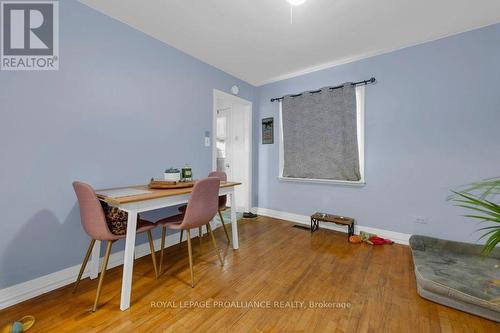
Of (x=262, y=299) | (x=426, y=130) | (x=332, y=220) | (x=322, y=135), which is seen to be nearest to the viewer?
(x=262, y=299)

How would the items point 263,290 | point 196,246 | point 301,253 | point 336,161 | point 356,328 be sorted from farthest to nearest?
point 336,161 < point 196,246 < point 301,253 < point 263,290 < point 356,328

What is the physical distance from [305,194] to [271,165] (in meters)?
0.83

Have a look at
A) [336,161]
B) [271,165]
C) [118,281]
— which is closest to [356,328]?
[118,281]

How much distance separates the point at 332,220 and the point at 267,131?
75.7 inches

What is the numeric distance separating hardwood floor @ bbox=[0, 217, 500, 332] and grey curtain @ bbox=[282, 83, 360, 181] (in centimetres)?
126

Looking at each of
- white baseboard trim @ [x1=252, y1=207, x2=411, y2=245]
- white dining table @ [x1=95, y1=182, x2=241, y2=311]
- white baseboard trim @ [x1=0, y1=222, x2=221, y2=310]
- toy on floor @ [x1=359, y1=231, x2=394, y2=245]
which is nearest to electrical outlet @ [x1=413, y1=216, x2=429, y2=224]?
white baseboard trim @ [x1=252, y1=207, x2=411, y2=245]

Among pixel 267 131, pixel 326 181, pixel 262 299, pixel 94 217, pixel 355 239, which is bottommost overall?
pixel 262 299

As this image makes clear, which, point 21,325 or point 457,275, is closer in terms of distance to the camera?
point 21,325

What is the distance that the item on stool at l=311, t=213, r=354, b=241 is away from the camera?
292cm

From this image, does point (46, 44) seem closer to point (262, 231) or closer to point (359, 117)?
point (262, 231)

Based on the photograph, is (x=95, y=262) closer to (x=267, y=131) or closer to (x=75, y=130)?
(x=75, y=130)

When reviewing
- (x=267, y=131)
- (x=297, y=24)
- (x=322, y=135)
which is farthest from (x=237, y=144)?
(x=297, y=24)

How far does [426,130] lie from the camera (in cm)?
256

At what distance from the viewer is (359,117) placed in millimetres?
3012
